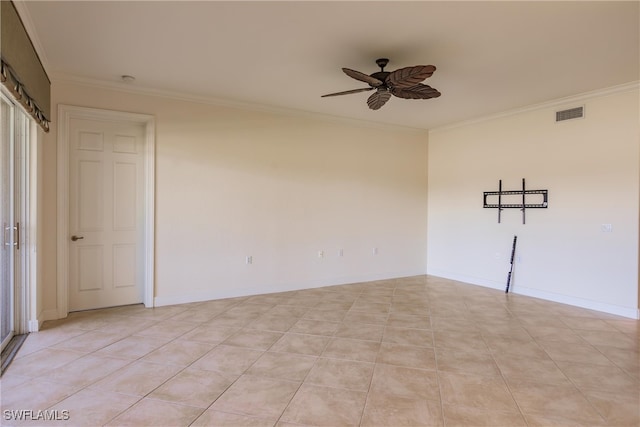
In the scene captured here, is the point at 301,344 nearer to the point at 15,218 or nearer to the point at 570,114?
the point at 15,218

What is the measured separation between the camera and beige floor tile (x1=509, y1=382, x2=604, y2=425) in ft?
7.05

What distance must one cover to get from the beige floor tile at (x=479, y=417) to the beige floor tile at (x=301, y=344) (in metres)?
1.21

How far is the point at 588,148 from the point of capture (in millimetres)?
4430

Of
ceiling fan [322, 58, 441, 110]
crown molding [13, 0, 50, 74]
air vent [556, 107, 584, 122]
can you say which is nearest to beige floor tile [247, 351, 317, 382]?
ceiling fan [322, 58, 441, 110]

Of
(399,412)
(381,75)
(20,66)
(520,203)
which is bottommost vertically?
(399,412)

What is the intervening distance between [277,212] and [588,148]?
4.23 meters

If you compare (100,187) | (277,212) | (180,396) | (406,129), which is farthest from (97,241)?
(406,129)

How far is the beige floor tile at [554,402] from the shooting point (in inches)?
84.6

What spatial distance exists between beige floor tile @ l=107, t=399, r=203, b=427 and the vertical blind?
2227 mm

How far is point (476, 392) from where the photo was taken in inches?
95.0

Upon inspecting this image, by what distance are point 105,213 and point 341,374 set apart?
3.45 metres

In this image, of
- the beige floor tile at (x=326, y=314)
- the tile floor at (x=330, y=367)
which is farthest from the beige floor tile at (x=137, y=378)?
the beige floor tile at (x=326, y=314)

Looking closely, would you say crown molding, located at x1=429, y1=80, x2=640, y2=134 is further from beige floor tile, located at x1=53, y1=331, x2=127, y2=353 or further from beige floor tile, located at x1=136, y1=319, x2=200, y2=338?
beige floor tile, located at x1=53, y1=331, x2=127, y2=353

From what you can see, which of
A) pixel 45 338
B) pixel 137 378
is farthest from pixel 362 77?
pixel 45 338
